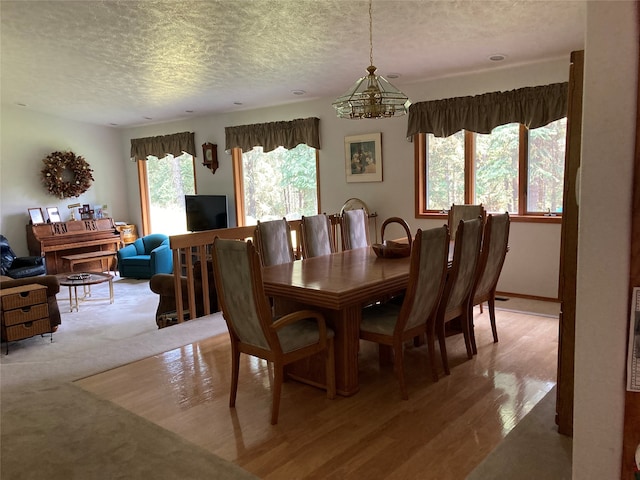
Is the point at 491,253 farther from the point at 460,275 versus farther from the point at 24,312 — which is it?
the point at 24,312

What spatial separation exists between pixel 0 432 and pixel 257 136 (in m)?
5.53

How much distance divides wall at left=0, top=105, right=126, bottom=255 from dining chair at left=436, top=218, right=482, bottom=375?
782cm

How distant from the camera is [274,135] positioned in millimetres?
7184

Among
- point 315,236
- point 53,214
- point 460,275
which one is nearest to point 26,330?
point 315,236

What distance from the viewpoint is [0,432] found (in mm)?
2582

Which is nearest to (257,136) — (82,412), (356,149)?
→ (356,149)

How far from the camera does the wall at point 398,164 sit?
498 cm

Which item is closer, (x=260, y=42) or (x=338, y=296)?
(x=338, y=296)

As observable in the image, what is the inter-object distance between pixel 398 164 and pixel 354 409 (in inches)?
153

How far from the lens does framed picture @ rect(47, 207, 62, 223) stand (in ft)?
27.8

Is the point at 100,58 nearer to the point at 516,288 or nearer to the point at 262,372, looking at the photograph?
the point at 262,372

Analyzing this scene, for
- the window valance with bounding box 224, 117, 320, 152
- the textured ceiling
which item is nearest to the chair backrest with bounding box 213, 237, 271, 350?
the textured ceiling

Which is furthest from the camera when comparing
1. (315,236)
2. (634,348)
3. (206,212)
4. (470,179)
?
(206,212)

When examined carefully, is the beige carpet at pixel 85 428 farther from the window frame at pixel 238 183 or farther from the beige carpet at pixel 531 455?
the window frame at pixel 238 183
